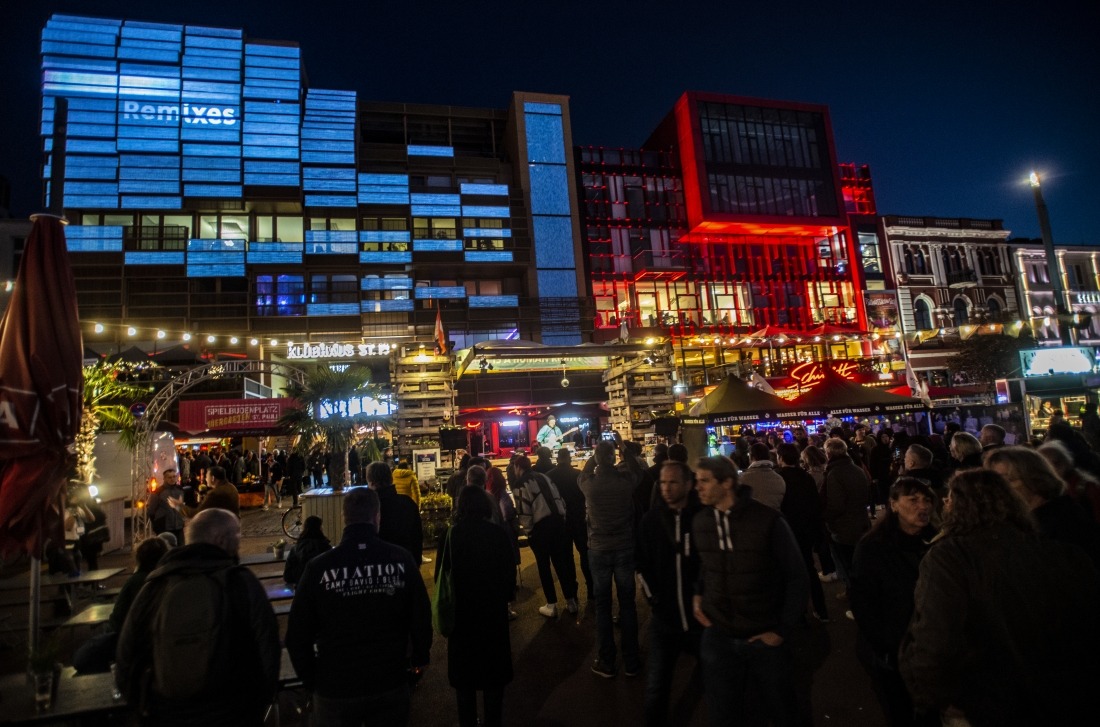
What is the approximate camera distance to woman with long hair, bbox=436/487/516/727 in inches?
148

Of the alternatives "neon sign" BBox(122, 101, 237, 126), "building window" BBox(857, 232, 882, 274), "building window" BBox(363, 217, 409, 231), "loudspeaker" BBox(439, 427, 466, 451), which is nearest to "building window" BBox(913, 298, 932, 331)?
"building window" BBox(857, 232, 882, 274)

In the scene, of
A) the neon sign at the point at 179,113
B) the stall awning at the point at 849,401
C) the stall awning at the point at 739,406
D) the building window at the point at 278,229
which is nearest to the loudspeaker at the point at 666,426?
the stall awning at the point at 739,406

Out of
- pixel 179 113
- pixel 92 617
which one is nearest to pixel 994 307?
pixel 92 617

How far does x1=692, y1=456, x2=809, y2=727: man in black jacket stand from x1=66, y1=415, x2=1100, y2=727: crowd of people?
0.04 ft

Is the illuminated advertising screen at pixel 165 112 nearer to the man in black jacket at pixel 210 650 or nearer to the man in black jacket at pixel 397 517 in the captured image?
the man in black jacket at pixel 397 517

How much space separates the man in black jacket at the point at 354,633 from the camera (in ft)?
9.70

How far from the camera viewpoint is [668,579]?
394 centimetres

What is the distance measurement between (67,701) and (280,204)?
35014 millimetres

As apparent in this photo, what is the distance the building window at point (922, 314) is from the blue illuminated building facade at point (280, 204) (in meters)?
23.1

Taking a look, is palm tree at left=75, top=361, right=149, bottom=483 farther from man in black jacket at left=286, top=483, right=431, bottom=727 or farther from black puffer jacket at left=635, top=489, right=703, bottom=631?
black puffer jacket at left=635, top=489, right=703, bottom=631

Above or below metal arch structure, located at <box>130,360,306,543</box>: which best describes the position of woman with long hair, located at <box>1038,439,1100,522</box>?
below

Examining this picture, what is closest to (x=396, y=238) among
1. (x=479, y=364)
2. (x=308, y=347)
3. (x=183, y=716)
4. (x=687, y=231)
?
(x=308, y=347)

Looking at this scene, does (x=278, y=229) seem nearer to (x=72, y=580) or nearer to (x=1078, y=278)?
(x=72, y=580)

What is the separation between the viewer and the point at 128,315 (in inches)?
1168
